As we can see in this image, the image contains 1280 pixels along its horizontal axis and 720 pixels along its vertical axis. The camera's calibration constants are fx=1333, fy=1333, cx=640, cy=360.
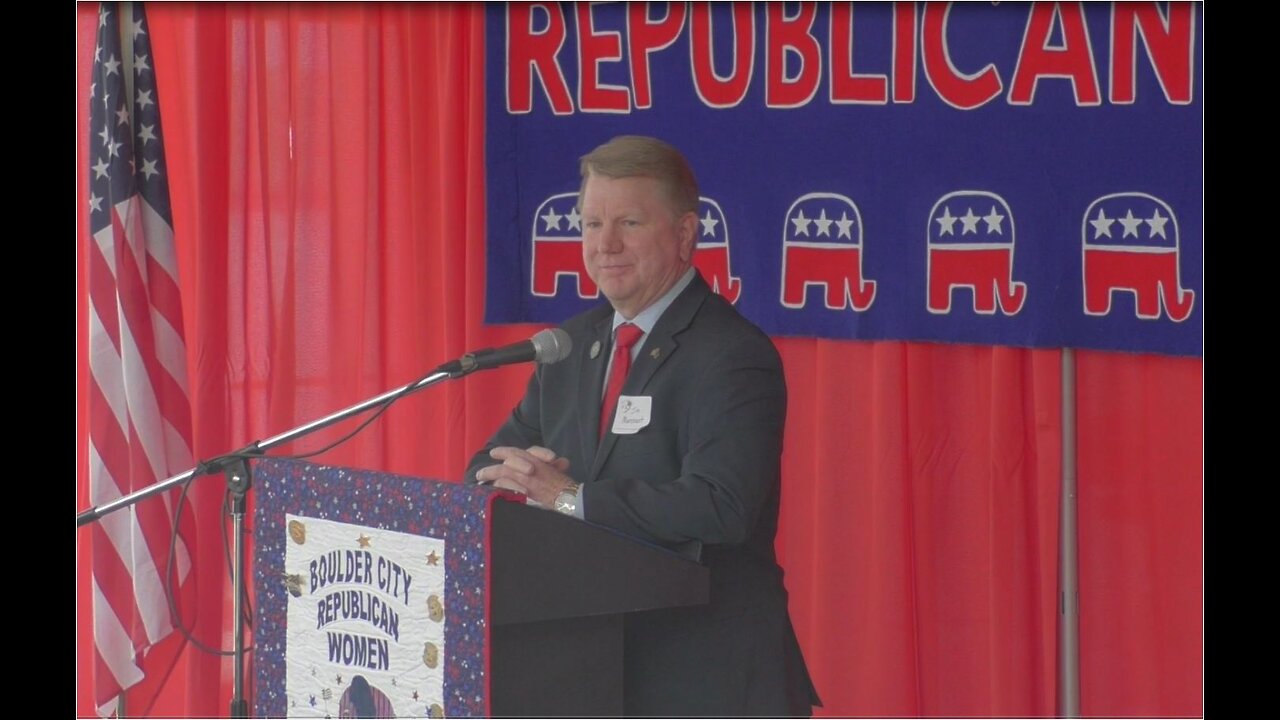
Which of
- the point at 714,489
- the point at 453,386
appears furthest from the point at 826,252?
the point at 714,489

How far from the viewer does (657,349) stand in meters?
2.26

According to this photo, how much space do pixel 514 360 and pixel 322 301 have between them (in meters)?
2.23

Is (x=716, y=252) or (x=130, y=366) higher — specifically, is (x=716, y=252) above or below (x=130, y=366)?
above

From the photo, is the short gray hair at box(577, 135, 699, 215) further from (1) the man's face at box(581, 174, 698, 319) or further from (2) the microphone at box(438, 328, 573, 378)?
(2) the microphone at box(438, 328, 573, 378)

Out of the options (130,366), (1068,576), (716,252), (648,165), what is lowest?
(1068,576)

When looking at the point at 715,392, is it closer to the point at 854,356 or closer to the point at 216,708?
the point at 854,356

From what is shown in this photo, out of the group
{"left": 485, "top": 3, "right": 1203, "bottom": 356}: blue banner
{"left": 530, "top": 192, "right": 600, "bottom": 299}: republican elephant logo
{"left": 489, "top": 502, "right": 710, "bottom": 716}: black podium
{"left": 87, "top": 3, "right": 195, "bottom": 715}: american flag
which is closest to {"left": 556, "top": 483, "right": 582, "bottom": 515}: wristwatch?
{"left": 489, "top": 502, "right": 710, "bottom": 716}: black podium

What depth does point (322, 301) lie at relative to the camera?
4.09 metres

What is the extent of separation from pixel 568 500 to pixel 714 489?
0.74 ft

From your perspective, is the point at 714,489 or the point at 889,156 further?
the point at 889,156

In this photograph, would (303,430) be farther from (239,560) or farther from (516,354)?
(516,354)

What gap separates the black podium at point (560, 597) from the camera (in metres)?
1.76

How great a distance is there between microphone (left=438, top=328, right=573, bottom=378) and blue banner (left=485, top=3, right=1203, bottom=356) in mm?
1562

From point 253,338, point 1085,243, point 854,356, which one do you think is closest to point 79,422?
point 253,338
